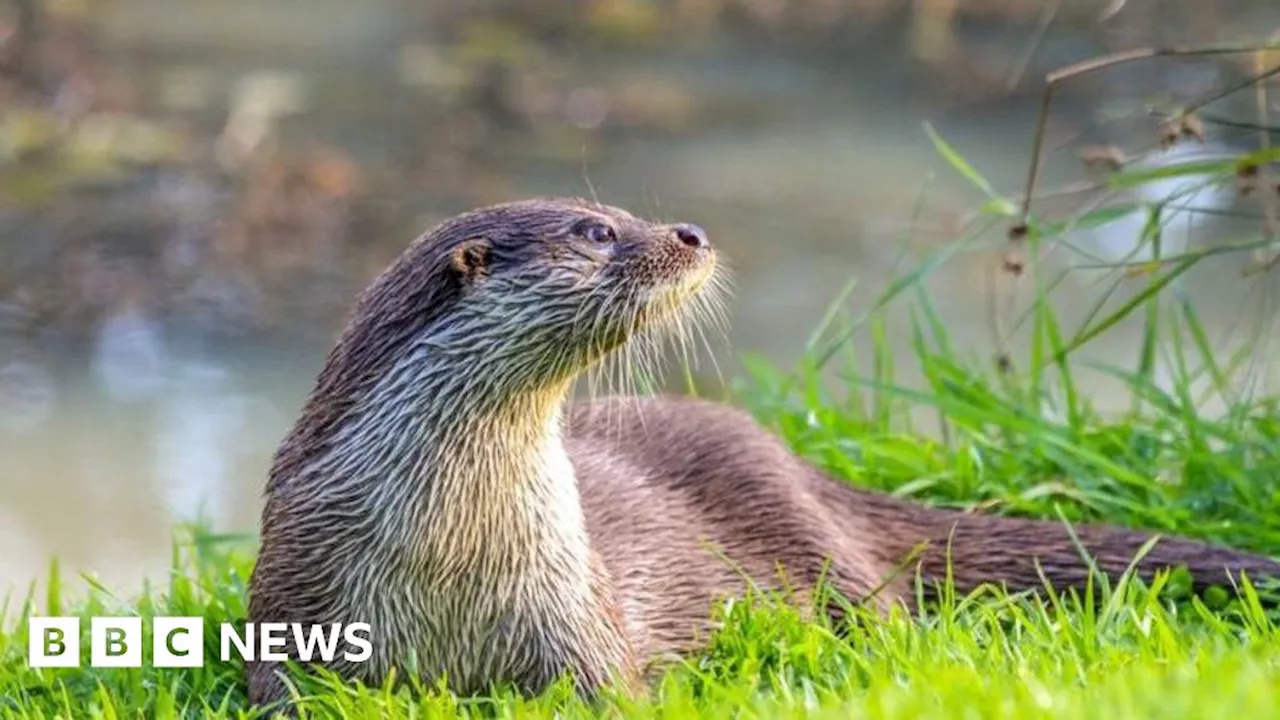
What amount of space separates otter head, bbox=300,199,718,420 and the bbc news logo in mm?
309

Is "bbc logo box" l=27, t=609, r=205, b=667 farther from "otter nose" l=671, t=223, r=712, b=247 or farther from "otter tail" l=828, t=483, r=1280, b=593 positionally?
"otter tail" l=828, t=483, r=1280, b=593

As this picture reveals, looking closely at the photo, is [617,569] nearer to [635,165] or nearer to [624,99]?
[635,165]

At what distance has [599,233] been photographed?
8.95 feet

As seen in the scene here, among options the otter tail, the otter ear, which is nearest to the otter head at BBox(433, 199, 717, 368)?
the otter ear

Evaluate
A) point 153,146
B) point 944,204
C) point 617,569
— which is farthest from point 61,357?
point 617,569

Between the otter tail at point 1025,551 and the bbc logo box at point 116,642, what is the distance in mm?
1029

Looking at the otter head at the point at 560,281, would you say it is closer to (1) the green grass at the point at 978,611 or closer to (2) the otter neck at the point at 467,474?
(2) the otter neck at the point at 467,474

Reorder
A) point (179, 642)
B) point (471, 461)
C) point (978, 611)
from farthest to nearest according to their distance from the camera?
point (179, 642)
point (978, 611)
point (471, 461)

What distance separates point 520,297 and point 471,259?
8 cm

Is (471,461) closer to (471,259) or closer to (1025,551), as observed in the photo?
(471,259)

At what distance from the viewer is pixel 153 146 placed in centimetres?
815

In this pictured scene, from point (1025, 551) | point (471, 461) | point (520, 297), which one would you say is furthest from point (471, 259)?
point (1025, 551)

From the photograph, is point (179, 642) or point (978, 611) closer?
point (978, 611)

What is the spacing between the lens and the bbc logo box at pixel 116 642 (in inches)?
116
